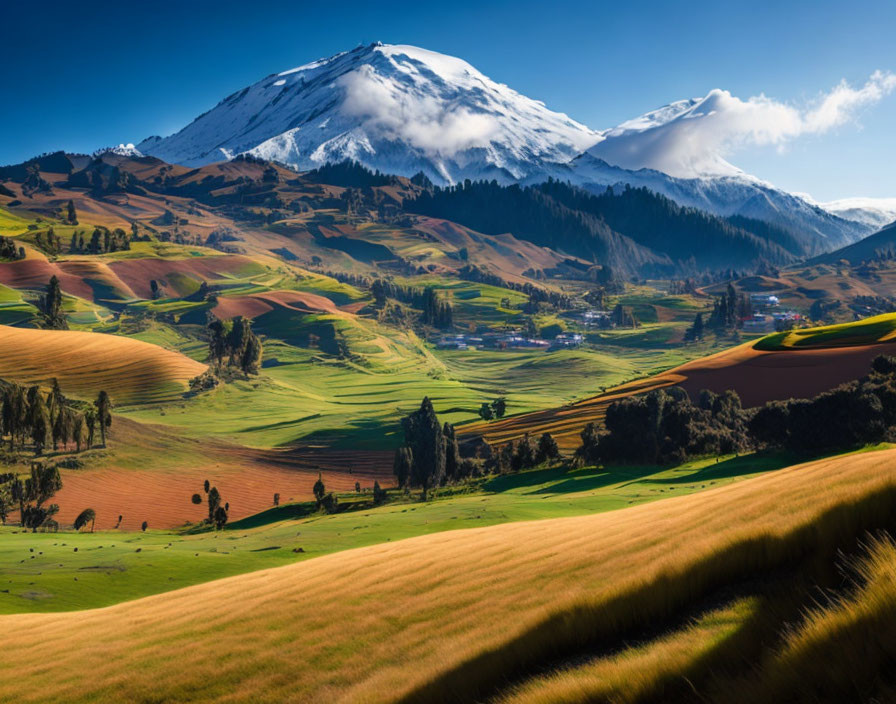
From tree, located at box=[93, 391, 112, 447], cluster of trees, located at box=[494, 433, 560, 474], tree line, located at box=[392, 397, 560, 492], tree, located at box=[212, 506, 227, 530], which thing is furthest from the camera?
tree, located at box=[93, 391, 112, 447]

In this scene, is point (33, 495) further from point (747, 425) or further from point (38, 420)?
point (747, 425)

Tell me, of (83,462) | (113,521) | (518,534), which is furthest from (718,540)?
(83,462)

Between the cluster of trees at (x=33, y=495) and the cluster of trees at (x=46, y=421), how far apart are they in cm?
1864

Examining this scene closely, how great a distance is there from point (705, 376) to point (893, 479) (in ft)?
436

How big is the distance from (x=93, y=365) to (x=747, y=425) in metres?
159

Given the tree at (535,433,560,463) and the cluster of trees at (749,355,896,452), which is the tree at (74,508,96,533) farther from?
the cluster of trees at (749,355,896,452)

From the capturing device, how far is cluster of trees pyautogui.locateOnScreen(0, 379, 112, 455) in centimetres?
11188

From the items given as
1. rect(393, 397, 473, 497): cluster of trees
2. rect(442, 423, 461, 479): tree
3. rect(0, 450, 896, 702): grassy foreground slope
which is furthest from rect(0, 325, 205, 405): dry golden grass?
rect(0, 450, 896, 702): grassy foreground slope

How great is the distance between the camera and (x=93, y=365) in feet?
579

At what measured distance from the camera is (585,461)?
291ft

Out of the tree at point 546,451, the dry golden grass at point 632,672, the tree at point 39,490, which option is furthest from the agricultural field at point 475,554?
the tree at point 39,490

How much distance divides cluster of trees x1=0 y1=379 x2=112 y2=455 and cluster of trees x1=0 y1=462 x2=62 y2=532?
1864 cm

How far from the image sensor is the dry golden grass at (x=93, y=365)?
536ft

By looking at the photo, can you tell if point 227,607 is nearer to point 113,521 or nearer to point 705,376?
point 113,521
